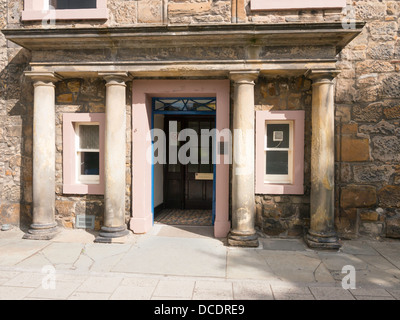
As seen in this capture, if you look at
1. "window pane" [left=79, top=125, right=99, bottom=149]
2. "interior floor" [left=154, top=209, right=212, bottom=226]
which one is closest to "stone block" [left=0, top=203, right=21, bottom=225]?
"window pane" [left=79, top=125, right=99, bottom=149]

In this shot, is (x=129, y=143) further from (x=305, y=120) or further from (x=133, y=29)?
(x=305, y=120)

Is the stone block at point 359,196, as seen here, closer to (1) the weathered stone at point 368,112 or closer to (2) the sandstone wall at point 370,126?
(2) the sandstone wall at point 370,126

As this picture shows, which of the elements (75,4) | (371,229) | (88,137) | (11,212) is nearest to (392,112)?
(371,229)

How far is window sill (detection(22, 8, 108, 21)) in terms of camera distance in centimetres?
500

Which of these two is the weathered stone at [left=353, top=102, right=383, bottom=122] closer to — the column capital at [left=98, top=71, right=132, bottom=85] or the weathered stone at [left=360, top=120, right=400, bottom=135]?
the weathered stone at [left=360, top=120, right=400, bottom=135]

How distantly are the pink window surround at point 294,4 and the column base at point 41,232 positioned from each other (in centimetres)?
561

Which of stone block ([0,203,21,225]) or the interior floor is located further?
the interior floor

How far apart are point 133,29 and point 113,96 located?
1.22m

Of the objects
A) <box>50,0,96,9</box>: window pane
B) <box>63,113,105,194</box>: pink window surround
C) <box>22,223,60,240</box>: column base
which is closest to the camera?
<box>22,223,60,240</box>: column base

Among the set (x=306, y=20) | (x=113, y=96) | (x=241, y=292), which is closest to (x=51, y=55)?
(x=113, y=96)

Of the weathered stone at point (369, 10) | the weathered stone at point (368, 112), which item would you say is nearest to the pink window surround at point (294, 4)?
the weathered stone at point (369, 10)

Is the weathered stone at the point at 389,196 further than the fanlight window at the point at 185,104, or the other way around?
the fanlight window at the point at 185,104

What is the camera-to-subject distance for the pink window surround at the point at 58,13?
500 centimetres

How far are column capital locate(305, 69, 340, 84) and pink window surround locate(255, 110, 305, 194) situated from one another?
2.09ft
